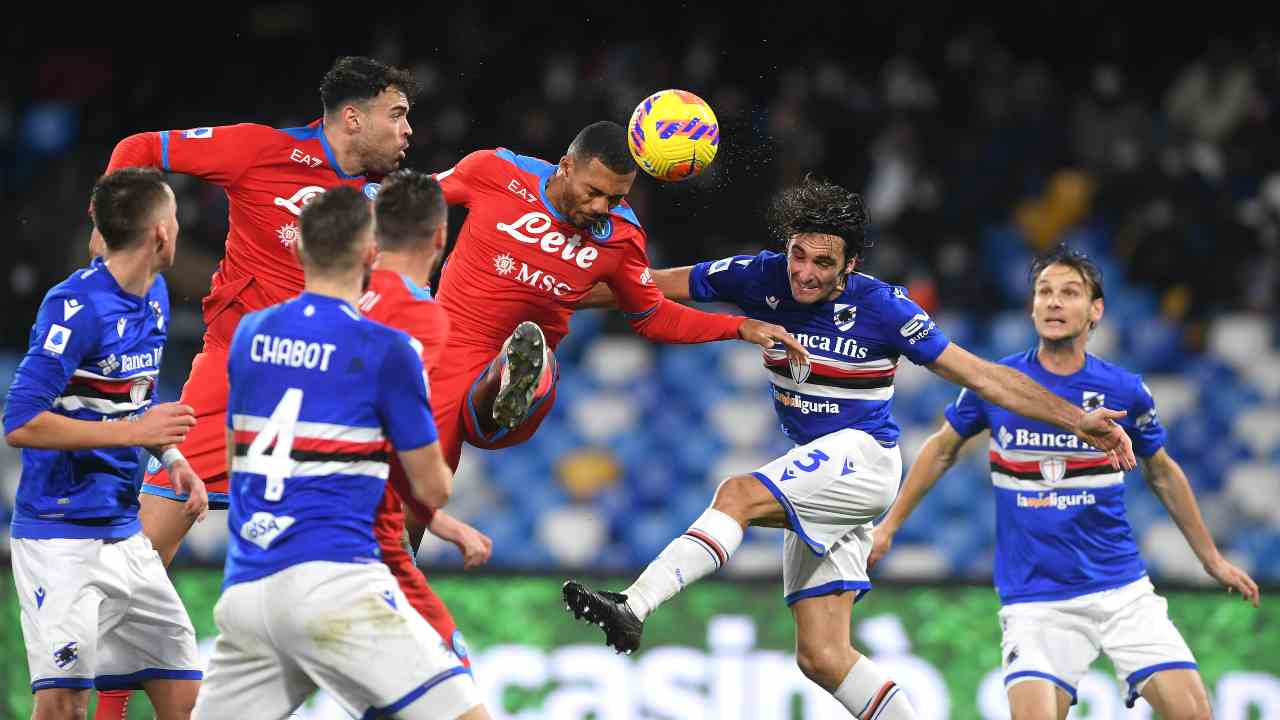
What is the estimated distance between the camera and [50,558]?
17.5 feet

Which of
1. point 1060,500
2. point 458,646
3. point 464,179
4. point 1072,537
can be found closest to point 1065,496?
point 1060,500

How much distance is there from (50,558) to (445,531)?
1526mm

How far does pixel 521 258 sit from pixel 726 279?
895 mm

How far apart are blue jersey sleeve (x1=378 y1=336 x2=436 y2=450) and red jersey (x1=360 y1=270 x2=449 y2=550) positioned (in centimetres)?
35

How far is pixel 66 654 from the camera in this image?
5270 millimetres

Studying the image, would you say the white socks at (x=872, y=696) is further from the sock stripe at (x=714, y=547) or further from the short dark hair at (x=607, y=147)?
the short dark hair at (x=607, y=147)

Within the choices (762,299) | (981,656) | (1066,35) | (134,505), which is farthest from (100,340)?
(1066,35)

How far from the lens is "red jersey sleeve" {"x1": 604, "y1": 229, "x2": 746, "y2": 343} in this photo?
247 inches

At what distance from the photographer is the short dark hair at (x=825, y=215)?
6145 millimetres

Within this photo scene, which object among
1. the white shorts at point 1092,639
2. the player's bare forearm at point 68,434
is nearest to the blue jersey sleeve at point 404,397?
the player's bare forearm at point 68,434

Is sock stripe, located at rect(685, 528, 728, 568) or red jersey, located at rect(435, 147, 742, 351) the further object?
red jersey, located at rect(435, 147, 742, 351)

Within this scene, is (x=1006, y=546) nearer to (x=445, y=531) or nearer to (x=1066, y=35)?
(x=445, y=531)

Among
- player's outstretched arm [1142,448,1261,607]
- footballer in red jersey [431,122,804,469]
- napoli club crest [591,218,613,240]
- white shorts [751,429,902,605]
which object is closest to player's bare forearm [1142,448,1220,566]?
player's outstretched arm [1142,448,1261,607]

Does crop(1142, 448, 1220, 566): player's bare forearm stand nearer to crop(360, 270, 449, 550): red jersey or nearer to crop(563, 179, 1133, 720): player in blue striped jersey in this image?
crop(563, 179, 1133, 720): player in blue striped jersey
